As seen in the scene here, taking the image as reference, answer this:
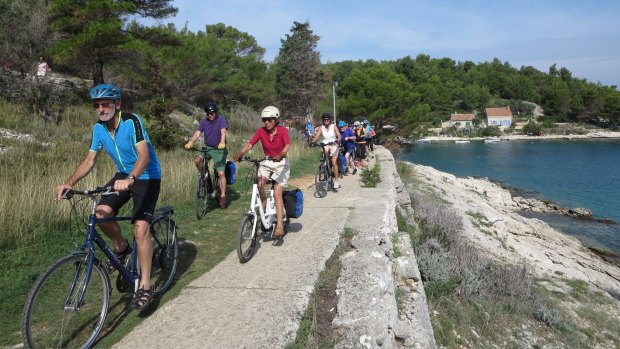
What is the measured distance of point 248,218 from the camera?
16.3 ft

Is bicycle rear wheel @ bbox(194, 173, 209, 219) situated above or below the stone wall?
above

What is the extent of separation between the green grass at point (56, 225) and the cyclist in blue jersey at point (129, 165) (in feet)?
2.03

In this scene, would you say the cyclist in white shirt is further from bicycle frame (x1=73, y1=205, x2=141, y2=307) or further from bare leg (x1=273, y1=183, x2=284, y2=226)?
bicycle frame (x1=73, y1=205, x2=141, y2=307)

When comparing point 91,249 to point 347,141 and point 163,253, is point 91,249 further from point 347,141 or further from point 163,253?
point 347,141

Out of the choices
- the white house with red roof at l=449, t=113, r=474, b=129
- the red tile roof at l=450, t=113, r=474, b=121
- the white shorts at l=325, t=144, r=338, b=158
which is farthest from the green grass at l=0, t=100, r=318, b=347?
the red tile roof at l=450, t=113, r=474, b=121

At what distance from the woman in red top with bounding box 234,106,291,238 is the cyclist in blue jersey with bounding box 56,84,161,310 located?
73.2 inches

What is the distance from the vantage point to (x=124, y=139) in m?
3.39

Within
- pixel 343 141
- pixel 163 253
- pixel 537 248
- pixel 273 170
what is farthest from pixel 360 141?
pixel 163 253

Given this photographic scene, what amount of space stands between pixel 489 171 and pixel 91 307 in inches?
1755

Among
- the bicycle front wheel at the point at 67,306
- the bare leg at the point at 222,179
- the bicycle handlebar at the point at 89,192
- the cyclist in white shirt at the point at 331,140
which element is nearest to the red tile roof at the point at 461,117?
the cyclist in white shirt at the point at 331,140

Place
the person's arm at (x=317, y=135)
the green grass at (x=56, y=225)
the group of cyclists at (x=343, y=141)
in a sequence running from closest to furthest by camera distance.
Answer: the green grass at (x=56, y=225) → the person's arm at (x=317, y=135) → the group of cyclists at (x=343, y=141)

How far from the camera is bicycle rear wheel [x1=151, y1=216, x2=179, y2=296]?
13.5 feet

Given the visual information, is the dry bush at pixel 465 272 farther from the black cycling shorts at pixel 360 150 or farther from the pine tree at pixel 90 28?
the pine tree at pixel 90 28

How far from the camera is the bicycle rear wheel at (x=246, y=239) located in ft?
15.7
